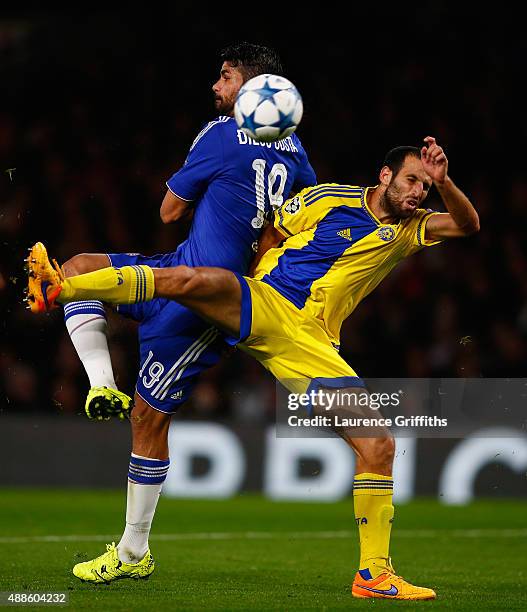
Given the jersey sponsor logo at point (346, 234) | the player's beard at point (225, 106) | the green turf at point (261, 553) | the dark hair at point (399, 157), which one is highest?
the player's beard at point (225, 106)

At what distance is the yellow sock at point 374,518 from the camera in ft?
20.5

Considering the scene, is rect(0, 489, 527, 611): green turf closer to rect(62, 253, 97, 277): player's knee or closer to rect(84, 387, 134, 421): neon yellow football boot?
rect(84, 387, 134, 421): neon yellow football boot

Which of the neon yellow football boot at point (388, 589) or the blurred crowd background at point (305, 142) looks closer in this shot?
the neon yellow football boot at point (388, 589)

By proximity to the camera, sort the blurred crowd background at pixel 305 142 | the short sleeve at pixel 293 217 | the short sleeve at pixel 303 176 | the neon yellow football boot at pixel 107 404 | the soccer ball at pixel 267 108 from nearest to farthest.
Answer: the soccer ball at pixel 267 108
the neon yellow football boot at pixel 107 404
the short sleeve at pixel 293 217
the short sleeve at pixel 303 176
the blurred crowd background at pixel 305 142

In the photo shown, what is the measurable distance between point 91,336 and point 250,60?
67.1 inches

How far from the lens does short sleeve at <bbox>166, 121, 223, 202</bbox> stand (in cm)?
660

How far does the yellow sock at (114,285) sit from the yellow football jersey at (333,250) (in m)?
0.78

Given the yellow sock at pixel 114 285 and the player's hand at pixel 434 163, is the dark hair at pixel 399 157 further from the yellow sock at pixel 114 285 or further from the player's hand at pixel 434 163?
the yellow sock at pixel 114 285

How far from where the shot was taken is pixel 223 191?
6613mm

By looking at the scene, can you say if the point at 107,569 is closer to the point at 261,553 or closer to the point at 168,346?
the point at 168,346

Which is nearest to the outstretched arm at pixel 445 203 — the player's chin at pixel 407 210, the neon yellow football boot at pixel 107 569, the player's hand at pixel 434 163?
the player's hand at pixel 434 163

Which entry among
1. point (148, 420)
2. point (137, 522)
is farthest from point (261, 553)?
point (148, 420)

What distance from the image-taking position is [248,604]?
19.2 ft

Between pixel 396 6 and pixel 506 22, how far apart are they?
5.19ft
